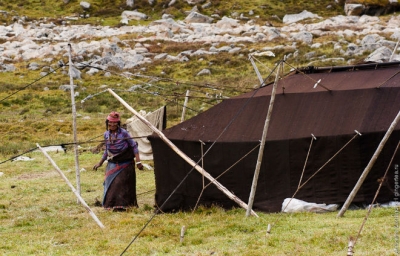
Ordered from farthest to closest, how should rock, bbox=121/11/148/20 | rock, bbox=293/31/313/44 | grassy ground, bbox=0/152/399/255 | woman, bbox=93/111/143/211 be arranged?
rock, bbox=121/11/148/20
rock, bbox=293/31/313/44
woman, bbox=93/111/143/211
grassy ground, bbox=0/152/399/255

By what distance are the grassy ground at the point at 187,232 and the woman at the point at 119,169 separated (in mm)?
292

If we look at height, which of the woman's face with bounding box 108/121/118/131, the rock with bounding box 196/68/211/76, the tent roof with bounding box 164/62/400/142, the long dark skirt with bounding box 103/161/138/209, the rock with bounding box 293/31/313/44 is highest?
the tent roof with bounding box 164/62/400/142

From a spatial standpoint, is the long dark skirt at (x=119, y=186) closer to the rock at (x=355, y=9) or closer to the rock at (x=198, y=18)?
the rock at (x=198, y=18)

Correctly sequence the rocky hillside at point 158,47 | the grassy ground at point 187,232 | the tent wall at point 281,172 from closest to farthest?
the grassy ground at point 187,232 < the tent wall at point 281,172 < the rocky hillside at point 158,47

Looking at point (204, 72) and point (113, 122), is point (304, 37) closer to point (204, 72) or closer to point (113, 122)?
point (204, 72)

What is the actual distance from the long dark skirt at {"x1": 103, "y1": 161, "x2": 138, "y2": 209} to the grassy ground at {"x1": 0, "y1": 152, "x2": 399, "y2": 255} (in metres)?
0.26

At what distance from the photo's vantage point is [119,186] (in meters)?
11.7

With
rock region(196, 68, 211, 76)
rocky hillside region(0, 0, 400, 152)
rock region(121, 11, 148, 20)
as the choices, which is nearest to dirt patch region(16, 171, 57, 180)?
rocky hillside region(0, 0, 400, 152)

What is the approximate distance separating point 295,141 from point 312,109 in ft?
2.55

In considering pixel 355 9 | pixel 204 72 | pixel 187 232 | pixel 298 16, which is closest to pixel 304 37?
pixel 204 72

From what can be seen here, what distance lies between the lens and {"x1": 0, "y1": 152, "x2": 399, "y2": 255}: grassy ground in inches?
315

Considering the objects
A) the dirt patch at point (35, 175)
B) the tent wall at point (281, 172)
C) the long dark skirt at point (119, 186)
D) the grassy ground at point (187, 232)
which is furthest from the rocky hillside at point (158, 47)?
the grassy ground at point (187, 232)

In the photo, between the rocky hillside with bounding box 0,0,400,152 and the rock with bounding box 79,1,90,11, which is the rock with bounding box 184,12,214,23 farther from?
the rock with bounding box 79,1,90,11

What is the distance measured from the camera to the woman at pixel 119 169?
11.6 metres
